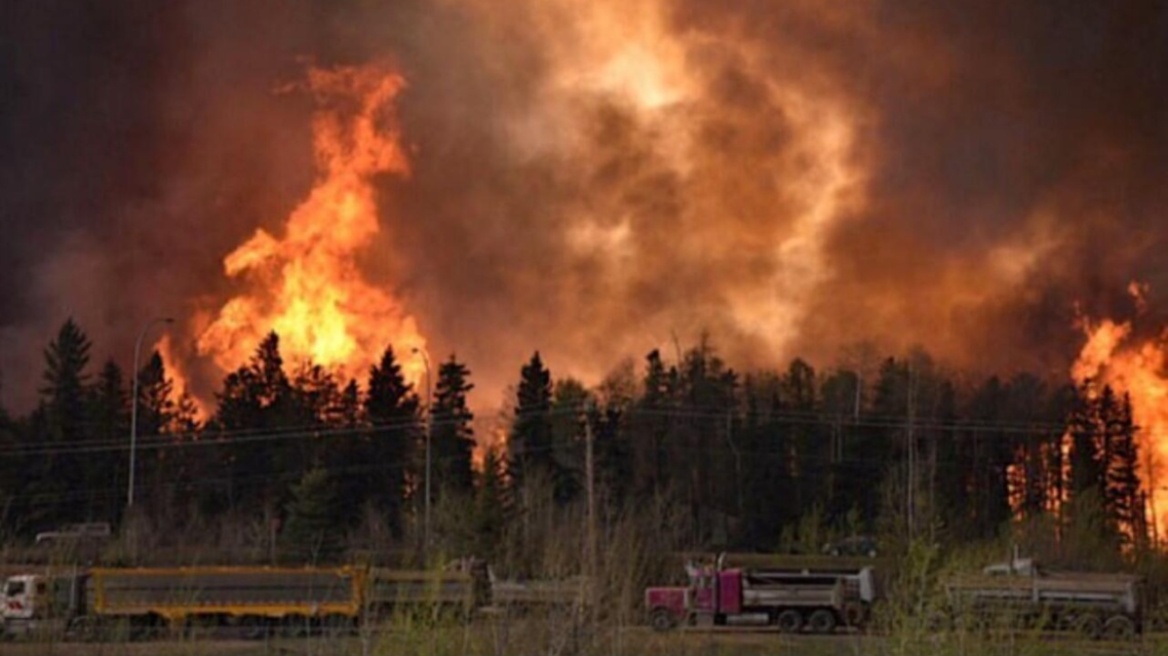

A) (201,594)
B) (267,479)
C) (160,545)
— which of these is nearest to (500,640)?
(201,594)

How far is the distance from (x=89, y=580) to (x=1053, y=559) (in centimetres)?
3912

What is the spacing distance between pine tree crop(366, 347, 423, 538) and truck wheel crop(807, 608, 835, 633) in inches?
1268

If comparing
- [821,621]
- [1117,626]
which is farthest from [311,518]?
[1117,626]

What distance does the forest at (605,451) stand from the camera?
7256 cm

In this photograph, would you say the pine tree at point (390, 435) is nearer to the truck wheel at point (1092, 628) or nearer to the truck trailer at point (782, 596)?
the truck trailer at point (782, 596)

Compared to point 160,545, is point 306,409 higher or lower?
higher

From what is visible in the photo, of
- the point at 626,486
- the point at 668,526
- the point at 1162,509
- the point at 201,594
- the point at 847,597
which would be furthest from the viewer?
the point at 1162,509

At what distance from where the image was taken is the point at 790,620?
45688 mm

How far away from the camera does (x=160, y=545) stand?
193 feet

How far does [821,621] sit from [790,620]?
41.1 inches

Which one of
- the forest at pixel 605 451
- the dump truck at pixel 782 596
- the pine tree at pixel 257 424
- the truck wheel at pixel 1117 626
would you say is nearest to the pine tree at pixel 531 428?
the forest at pixel 605 451

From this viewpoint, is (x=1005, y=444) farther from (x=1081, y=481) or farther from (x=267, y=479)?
(x=267, y=479)

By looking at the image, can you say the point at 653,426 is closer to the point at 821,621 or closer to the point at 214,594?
the point at 821,621

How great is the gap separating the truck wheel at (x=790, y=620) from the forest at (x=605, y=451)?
21053 mm
